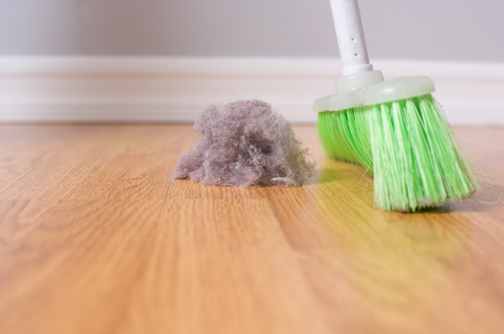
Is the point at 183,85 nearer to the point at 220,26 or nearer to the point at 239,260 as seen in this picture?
the point at 220,26

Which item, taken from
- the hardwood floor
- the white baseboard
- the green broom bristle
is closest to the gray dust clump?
the hardwood floor

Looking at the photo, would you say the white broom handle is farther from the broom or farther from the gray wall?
the gray wall

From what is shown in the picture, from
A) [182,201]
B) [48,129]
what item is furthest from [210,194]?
[48,129]

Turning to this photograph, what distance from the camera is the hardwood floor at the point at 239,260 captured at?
0.30 m

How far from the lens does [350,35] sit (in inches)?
30.7

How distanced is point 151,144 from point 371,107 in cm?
69

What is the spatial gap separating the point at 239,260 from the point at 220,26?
4.48ft

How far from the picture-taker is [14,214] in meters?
0.53

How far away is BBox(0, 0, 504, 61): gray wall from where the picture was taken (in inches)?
63.3

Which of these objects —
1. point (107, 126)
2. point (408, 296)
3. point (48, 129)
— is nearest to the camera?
point (408, 296)

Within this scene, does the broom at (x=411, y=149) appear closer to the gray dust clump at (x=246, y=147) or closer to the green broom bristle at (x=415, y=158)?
the green broom bristle at (x=415, y=158)

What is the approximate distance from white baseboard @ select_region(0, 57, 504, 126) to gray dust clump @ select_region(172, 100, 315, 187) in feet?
2.94

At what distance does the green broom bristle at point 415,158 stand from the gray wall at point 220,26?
3.64 feet

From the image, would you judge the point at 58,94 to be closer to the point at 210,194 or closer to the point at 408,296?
the point at 210,194
